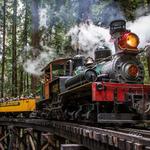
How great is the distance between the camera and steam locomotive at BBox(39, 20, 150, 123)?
9266 millimetres

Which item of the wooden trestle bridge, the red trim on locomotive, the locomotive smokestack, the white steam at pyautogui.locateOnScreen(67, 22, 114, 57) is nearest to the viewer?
the wooden trestle bridge

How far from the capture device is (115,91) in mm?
9406

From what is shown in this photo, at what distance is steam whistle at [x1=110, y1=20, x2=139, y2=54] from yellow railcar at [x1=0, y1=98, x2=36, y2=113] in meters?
7.37

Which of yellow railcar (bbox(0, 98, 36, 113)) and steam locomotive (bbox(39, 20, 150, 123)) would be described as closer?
steam locomotive (bbox(39, 20, 150, 123))

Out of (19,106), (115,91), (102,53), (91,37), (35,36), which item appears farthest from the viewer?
(35,36)

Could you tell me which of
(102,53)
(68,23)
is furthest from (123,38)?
(68,23)

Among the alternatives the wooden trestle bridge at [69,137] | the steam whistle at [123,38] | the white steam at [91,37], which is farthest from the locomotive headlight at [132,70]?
the white steam at [91,37]

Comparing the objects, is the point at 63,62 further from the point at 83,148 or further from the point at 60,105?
the point at 83,148

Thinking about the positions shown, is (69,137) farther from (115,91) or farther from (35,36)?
(35,36)

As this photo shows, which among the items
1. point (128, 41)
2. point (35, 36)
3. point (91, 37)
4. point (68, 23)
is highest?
point (68, 23)

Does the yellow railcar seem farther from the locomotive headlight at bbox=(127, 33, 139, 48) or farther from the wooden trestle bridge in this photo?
the locomotive headlight at bbox=(127, 33, 139, 48)

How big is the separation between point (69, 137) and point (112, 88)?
167 cm

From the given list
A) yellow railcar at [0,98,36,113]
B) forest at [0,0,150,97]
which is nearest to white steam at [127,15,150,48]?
forest at [0,0,150,97]

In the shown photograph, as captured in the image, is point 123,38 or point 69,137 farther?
point 123,38
